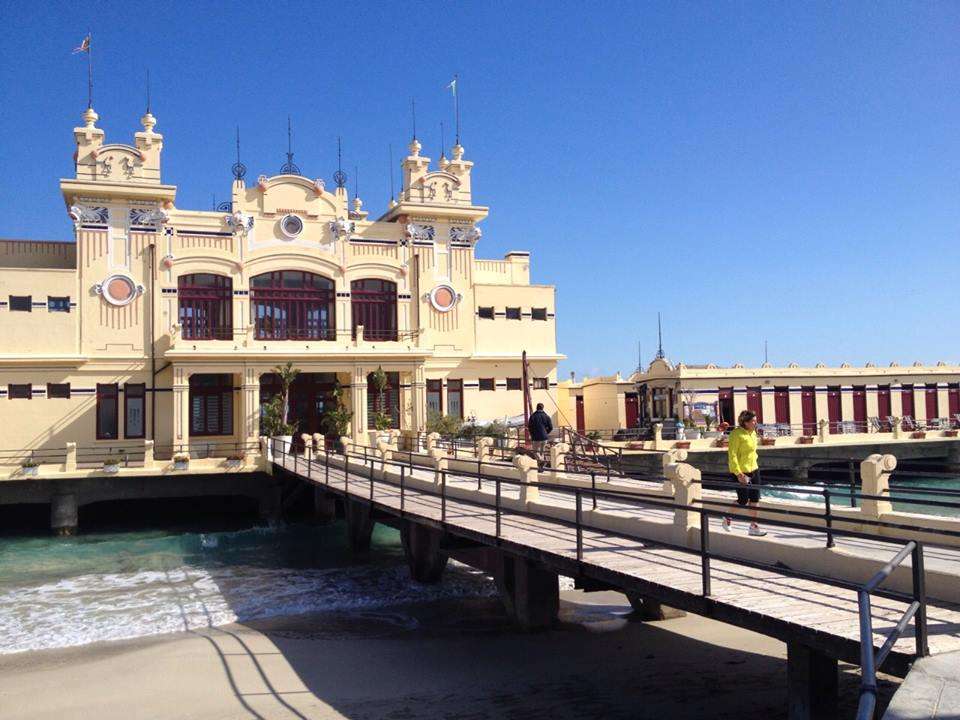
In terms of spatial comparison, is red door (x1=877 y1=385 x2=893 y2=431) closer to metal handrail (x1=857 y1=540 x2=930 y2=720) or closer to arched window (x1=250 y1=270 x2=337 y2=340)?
arched window (x1=250 y1=270 x2=337 y2=340)

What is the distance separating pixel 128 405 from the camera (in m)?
31.0

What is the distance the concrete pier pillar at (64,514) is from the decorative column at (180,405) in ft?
12.8

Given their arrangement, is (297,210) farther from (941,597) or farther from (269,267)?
(941,597)

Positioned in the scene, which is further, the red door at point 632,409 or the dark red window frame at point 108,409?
the red door at point 632,409

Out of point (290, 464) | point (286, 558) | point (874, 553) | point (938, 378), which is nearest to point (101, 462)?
point (290, 464)

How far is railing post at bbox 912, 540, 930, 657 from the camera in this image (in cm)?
616

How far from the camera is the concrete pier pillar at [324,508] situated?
28.1 metres

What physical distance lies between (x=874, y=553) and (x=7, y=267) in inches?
1235

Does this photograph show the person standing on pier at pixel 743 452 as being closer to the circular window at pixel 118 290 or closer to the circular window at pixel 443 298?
the circular window at pixel 443 298

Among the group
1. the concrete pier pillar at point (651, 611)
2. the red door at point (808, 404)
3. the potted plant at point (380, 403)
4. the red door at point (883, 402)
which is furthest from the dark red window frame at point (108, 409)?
the red door at point (883, 402)

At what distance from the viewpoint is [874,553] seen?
29.5ft

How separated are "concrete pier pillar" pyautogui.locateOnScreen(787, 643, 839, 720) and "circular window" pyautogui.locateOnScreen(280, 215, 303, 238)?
28.7 metres

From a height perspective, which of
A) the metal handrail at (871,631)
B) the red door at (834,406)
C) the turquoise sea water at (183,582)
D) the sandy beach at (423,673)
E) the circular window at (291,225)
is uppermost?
the circular window at (291,225)

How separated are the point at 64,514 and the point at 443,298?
16.3 m
